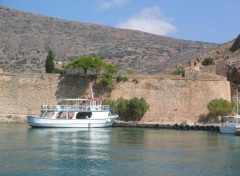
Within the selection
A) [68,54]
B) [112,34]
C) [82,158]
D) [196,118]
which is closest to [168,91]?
[196,118]

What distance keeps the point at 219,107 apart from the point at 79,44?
43073 millimetres

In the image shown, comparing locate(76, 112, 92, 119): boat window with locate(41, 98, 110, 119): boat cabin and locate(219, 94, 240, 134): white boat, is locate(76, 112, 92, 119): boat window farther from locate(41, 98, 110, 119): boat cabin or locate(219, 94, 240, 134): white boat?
locate(219, 94, 240, 134): white boat

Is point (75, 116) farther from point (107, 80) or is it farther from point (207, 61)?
point (207, 61)

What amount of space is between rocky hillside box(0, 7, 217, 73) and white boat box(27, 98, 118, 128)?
24940 mm

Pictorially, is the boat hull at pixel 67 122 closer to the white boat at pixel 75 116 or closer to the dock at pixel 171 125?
the white boat at pixel 75 116

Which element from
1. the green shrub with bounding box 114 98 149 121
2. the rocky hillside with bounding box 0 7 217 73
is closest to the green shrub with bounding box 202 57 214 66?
the green shrub with bounding box 114 98 149 121

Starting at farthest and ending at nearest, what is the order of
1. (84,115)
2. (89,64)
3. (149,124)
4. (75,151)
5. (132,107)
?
(89,64), (132,107), (149,124), (84,115), (75,151)

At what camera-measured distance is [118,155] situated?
84.0 ft

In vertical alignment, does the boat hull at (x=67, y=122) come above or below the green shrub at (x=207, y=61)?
below

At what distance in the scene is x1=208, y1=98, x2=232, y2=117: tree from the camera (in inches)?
1745

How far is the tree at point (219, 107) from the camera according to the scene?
44.3 m

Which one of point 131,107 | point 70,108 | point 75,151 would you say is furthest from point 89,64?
point 75,151

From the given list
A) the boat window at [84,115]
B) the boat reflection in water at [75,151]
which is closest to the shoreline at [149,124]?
the boat window at [84,115]

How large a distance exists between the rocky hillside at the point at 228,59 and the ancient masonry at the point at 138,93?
2.85 m
